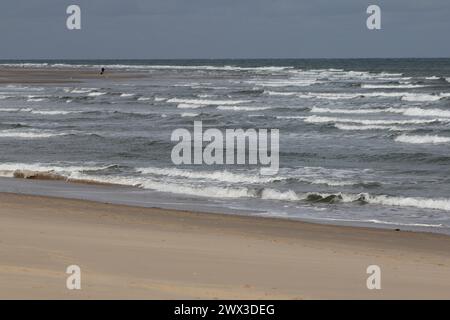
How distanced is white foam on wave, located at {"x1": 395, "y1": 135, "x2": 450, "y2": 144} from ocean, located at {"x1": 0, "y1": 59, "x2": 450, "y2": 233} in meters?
0.03

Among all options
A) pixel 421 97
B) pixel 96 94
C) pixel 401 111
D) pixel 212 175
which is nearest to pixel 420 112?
pixel 401 111

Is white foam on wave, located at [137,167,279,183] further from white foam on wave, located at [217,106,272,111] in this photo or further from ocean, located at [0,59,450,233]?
white foam on wave, located at [217,106,272,111]

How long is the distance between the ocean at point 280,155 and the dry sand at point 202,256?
1915 millimetres

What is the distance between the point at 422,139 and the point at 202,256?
19342 mm

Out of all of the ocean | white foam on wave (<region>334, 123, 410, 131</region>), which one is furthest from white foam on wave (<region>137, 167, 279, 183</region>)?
white foam on wave (<region>334, 123, 410, 131</region>)

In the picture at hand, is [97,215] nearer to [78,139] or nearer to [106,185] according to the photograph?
[106,185]

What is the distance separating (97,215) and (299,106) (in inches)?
1256

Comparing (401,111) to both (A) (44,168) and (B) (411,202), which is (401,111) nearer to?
(A) (44,168)

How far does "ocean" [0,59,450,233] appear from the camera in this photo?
→ 52.9 feet

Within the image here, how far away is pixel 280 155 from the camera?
76.7 ft

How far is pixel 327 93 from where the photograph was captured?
187ft

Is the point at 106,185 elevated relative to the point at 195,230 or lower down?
elevated
